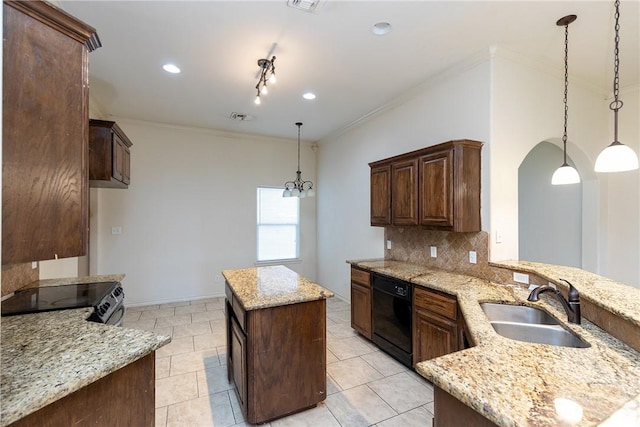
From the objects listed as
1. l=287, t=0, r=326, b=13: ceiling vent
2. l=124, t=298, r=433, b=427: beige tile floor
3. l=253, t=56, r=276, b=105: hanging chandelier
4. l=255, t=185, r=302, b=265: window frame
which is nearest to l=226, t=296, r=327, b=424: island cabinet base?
l=124, t=298, r=433, b=427: beige tile floor

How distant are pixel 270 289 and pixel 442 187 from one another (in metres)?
1.83

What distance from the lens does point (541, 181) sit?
434 cm

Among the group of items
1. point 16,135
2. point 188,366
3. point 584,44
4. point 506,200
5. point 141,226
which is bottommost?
point 188,366

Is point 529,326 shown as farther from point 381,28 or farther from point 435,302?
point 381,28

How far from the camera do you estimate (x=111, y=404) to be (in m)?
1.28

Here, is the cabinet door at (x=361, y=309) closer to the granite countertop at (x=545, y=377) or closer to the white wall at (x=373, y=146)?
the white wall at (x=373, y=146)

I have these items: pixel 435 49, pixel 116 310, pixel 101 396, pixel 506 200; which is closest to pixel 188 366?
pixel 116 310

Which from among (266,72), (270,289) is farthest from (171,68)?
(270,289)

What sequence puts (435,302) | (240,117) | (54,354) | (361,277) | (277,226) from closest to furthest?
(54,354), (435,302), (361,277), (240,117), (277,226)

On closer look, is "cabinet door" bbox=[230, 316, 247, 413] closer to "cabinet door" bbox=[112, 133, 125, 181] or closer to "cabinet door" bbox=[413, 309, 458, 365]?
"cabinet door" bbox=[413, 309, 458, 365]

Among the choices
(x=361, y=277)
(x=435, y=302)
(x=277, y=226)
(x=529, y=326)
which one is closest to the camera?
(x=529, y=326)

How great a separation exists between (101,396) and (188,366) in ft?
6.65

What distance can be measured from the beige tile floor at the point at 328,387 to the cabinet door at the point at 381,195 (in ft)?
4.95

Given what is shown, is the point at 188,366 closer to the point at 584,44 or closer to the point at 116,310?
the point at 116,310
